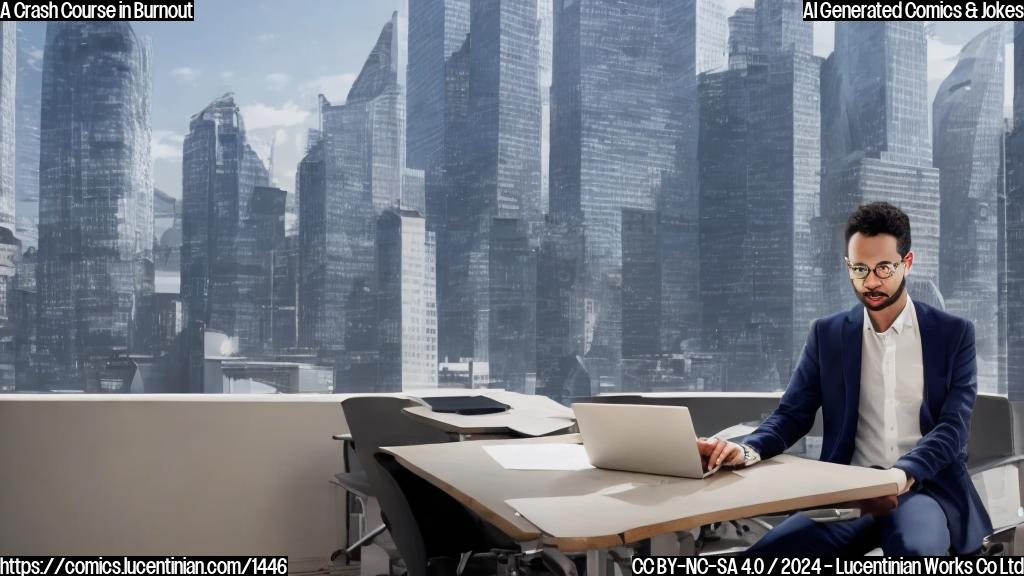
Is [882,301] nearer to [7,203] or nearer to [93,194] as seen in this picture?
[93,194]

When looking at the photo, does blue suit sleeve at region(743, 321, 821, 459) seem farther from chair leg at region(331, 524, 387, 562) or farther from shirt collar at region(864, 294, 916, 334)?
chair leg at region(331, 524, 387, 562)

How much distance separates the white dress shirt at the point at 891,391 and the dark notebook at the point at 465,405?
157 cm

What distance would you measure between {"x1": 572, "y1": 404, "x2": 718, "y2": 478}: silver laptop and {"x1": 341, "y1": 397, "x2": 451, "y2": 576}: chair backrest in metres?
→ 0.46

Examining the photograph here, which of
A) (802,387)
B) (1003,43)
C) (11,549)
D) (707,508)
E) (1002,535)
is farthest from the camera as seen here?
(1003,43)

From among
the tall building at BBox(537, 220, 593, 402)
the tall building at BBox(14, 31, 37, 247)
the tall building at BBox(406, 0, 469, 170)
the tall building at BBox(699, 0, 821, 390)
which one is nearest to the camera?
the tall building at BBox(14, 31, 37, 247)

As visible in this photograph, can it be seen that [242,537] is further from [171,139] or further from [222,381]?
[171,139]

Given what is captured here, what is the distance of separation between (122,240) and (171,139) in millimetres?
653

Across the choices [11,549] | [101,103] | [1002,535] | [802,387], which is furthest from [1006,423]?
[101,103]

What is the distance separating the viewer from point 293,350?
16.6ft

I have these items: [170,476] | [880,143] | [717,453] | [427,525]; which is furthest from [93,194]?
[880,143]

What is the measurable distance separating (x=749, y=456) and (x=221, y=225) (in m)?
3.93

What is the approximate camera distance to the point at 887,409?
6.87 feet

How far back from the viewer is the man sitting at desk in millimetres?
1896

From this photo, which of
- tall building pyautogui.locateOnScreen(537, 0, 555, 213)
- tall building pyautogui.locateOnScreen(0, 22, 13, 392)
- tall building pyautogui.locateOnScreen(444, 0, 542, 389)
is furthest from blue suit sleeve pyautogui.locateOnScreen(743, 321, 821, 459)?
tall building pyautogui.locateOnScreen(0, 22, 13, 392)
